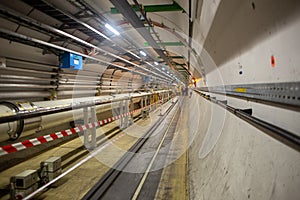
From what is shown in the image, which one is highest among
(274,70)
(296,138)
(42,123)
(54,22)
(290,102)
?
(54,22)

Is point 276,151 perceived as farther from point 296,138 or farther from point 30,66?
point 30,66

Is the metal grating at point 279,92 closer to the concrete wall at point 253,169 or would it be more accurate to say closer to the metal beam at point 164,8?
the concrete wall at point 253,169

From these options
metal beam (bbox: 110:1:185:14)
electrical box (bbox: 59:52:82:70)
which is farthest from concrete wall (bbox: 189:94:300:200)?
electrical box (bbox: 59:52:82:70)

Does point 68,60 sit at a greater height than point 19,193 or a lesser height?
greater

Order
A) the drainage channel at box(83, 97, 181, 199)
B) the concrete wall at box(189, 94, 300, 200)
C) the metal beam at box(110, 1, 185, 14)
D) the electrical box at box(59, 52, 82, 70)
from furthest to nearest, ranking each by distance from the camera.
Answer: the electrical box at box(59, 52, 82, 70)
the metal beam at box(110, 1, 185, 14)
the drainage channel at box(83, 97, 181, 199)
the concrete wall at box(189, 94, 300, 200)

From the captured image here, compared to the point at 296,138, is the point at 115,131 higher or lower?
lower

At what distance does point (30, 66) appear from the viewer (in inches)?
132

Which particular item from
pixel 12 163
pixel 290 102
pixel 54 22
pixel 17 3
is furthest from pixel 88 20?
pixel 290 102

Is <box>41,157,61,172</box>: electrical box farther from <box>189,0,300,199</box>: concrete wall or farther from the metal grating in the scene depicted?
the metal grating

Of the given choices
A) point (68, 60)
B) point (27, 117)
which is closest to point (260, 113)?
point (27, 117)

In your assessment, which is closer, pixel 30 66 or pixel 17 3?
pixel 17 3

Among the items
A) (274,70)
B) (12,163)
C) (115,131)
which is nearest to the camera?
(274,70)

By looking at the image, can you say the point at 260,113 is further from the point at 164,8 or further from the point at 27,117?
the point at 164,8

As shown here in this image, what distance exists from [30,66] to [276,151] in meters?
3.73
